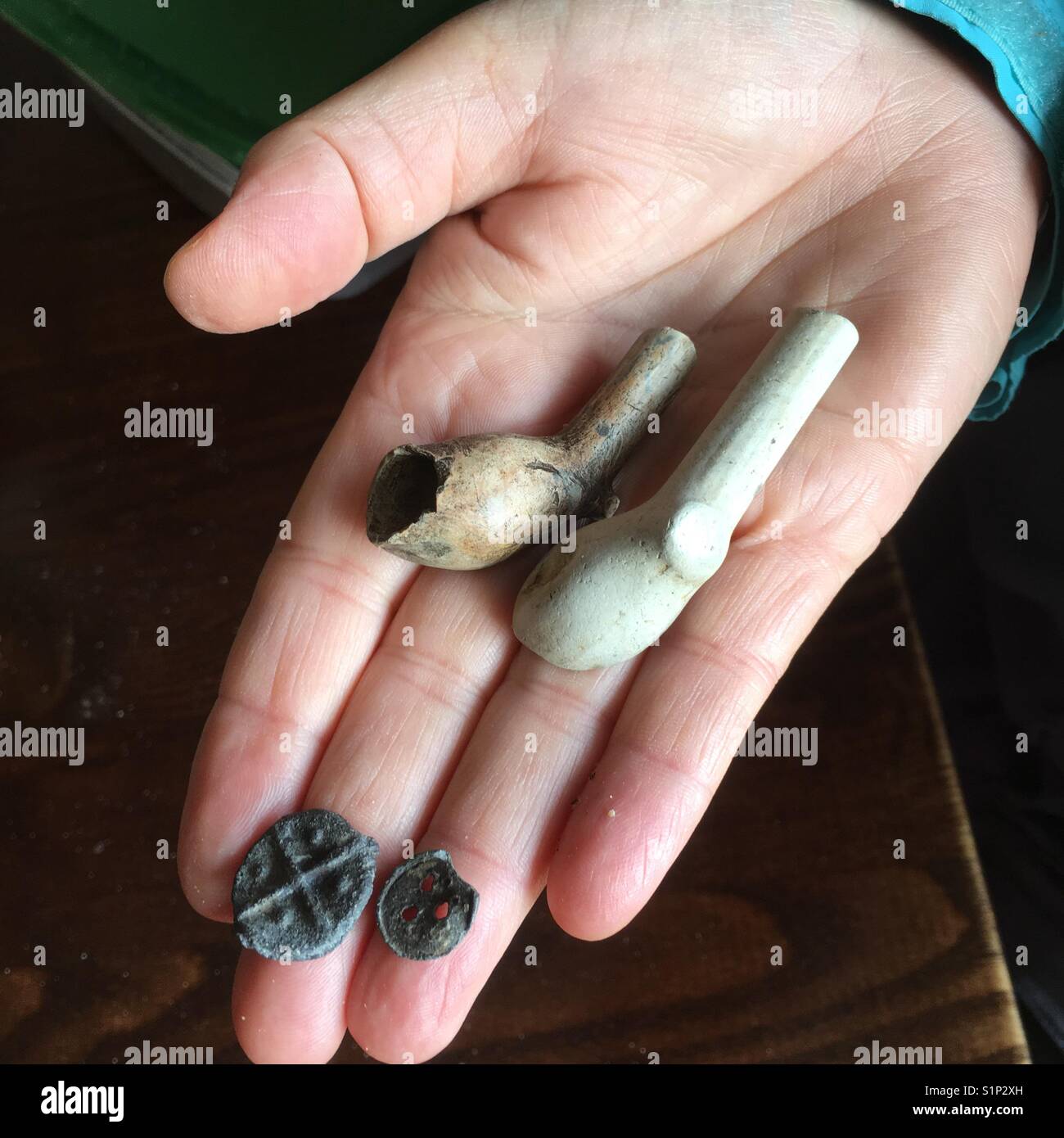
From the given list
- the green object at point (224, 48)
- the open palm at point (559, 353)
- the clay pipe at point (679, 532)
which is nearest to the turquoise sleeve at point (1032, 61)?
the open palm at point (559, 353)

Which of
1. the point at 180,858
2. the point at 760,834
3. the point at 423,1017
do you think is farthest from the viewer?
the point at 760,834

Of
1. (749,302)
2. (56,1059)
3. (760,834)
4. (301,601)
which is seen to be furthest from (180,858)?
(749,302)

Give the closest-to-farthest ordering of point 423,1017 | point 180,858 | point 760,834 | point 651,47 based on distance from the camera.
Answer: point 423,1017 < point 180,858 < point 651,47 < point 760,834

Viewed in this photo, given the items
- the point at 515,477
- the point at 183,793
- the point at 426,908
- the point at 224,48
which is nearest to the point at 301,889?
the point at 426,908

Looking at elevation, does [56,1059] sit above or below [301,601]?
below

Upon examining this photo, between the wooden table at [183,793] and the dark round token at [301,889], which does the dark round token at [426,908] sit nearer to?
the dark round token at [301,889]

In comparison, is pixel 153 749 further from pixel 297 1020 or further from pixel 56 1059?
pixel 297 1020

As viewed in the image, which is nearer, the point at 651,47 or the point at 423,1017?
the point at 423,1017
